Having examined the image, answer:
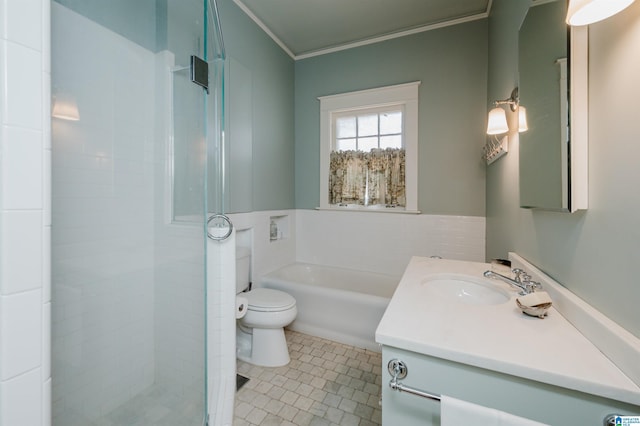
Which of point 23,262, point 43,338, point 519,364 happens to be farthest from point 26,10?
point 519,364

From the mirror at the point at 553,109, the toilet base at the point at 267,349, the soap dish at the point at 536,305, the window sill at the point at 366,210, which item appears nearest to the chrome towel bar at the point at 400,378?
the soap dish at the point at 536,305

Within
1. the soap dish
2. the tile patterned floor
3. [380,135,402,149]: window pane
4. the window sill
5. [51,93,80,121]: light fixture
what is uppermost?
[380,135,402,149]: window pane

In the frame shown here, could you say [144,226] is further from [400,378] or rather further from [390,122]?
[390,122]

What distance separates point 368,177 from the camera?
9.52ft

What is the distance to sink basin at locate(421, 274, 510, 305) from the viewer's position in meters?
1.29

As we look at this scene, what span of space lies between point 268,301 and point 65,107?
1633 mm

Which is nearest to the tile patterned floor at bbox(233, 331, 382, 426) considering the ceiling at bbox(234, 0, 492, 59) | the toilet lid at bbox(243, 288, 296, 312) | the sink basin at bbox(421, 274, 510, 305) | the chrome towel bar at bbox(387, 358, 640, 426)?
the toilet lid at bbox(243, 288, 296, 312)

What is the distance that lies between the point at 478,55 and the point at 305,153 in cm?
194

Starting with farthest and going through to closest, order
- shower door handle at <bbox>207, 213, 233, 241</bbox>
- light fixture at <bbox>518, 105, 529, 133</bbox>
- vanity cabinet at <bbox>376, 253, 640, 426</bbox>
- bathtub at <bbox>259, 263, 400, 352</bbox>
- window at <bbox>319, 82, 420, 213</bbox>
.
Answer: window at <bbox>319, 82, 420, 213</bbox>, bathtub at <bbox>259, 263, 400, 352</bbox>, shower door handle at <bbox>207, 213, 233, 241</bbox>, light fixture at <bbox>518, 105, 529, 133</bbox>, vanity cabinet at <bbox>376, 253, 640, 426</bbox>

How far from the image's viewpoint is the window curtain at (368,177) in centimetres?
278

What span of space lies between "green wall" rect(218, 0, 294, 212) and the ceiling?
6.1 inches

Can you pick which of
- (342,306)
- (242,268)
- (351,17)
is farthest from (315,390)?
(351,17)

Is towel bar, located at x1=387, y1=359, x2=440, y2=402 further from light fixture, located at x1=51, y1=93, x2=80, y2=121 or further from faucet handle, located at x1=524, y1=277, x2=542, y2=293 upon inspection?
light fixture, located at x1=51, y1=93, x2=80, y2=121

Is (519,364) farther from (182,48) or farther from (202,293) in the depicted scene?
(182,48)
